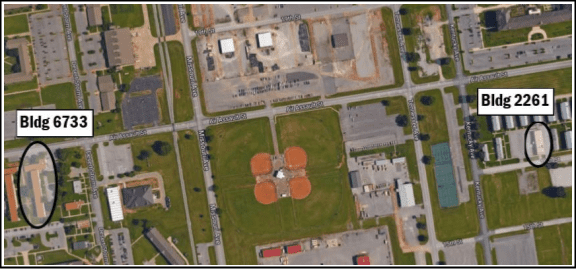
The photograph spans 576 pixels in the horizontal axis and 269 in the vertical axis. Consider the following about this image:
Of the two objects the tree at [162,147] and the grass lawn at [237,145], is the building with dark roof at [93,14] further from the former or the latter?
the grass lawn at [237,145]

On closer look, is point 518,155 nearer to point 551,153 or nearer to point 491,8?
point 551,153

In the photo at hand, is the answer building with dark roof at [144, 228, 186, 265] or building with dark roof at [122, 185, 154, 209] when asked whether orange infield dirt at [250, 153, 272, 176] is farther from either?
building with dark roof at [144, 228, 186, 265]

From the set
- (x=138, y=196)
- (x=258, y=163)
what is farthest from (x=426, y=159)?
(x=138, y=196)

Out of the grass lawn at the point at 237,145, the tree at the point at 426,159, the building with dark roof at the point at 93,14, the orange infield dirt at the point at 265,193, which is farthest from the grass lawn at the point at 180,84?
the tree at the point at 426,159

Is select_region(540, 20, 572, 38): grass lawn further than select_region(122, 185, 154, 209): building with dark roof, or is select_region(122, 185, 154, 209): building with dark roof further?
select_region(122, 185, 154, 209): building with dark roof

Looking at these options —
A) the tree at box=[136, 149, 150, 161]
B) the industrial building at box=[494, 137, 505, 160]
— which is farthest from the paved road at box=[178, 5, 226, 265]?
the industrial building at box=[494, 137, 505, 160]

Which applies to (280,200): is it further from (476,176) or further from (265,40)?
(476,176)
